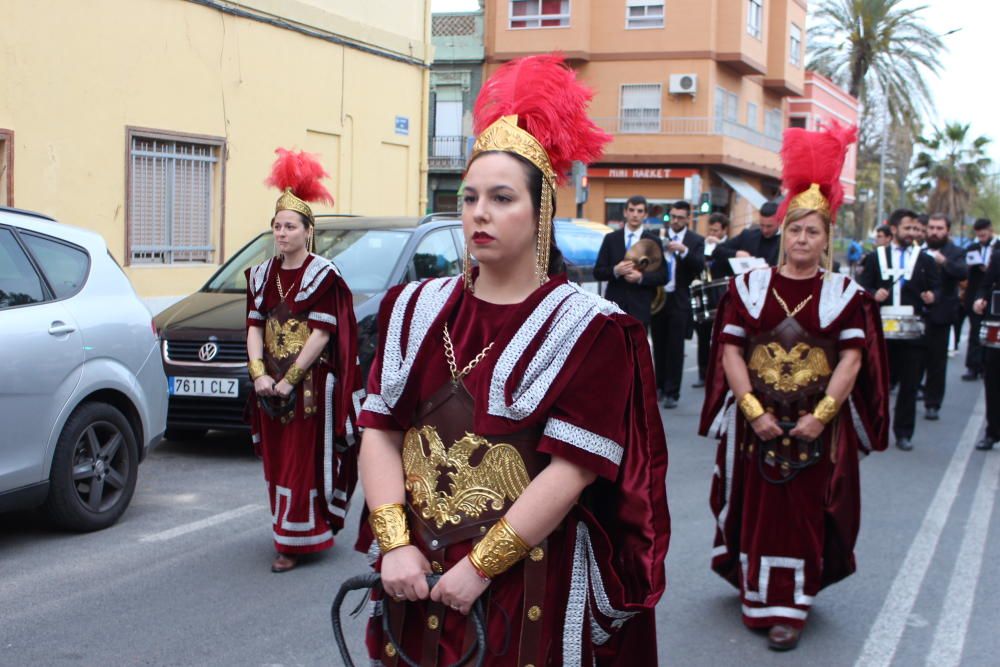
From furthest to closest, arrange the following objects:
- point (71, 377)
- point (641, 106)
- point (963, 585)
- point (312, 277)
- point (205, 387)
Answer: point (641, 106) < point (205, 387) < point (71, 377) < point (963, 585) < point (312, 277)

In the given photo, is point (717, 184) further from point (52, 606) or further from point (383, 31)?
point (52, 606)

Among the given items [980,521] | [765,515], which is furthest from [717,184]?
[765,515]

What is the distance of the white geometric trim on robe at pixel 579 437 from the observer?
8.40ft

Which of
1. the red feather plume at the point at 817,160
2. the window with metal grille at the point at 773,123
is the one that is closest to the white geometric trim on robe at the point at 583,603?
the red feather plume at the point at 817,160

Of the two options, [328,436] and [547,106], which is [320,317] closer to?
[328,436]

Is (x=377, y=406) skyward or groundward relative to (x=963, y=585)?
skyward

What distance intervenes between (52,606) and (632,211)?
716cm

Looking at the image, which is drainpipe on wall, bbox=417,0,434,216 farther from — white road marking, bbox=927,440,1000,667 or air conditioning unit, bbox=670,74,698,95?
air conditioning unit, bbox=670,74,698,95

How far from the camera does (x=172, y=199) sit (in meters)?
13.9

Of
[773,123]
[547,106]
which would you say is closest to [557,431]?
[547,106]

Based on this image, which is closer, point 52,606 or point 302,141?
point 52,606

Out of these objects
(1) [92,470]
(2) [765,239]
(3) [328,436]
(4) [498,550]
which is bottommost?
(1) [92,470]

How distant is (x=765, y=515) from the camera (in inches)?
201

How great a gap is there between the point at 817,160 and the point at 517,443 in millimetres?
3035
